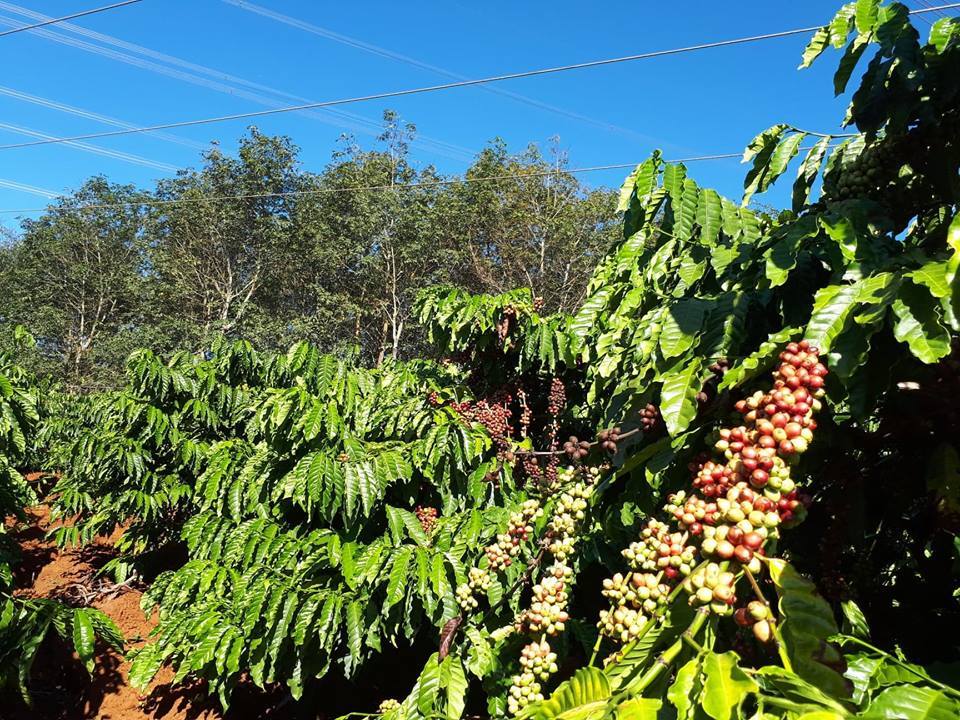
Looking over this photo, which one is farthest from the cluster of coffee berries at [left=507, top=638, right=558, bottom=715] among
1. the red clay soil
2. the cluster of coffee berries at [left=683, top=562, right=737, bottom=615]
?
the red clay soil

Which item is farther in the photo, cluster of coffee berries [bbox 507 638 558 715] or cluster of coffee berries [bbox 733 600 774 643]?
cluster of coffee berries [bbox 507 638 558 715]

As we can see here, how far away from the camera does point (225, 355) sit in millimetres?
5730

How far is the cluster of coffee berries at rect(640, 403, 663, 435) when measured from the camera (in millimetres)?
1291

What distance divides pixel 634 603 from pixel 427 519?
2075 mm

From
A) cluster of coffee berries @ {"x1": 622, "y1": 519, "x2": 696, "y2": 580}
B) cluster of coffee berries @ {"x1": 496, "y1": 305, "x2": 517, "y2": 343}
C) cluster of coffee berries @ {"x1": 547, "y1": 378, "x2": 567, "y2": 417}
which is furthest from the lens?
cluster of coffee berries @ {"x1": 496, "y1": 305, "x2": 517, "y2": 343}

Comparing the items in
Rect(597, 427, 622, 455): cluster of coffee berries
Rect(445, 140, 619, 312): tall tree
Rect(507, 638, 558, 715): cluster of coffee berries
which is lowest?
Rect(507, 638, 558, 715): cluster of coffee berries

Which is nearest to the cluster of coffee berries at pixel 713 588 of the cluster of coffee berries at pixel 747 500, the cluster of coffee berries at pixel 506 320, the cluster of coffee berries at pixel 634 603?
the cluster of coffee berries at pixel 747 500

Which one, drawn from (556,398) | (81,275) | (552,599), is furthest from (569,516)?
(81,275)

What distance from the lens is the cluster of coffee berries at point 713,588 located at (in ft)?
2.51

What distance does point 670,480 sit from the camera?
1327mm

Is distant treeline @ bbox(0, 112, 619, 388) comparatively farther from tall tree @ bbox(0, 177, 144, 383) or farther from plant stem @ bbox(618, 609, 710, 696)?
plant stem @ bbox(618, 609, 710, 696)

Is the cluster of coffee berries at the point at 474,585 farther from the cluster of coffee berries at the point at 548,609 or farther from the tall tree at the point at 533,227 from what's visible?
the tall tree at the point at 533,227

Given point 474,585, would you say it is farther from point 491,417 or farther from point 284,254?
point 284,254

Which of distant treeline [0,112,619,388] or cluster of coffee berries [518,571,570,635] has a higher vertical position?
distant treeline [0,112,619,388]
